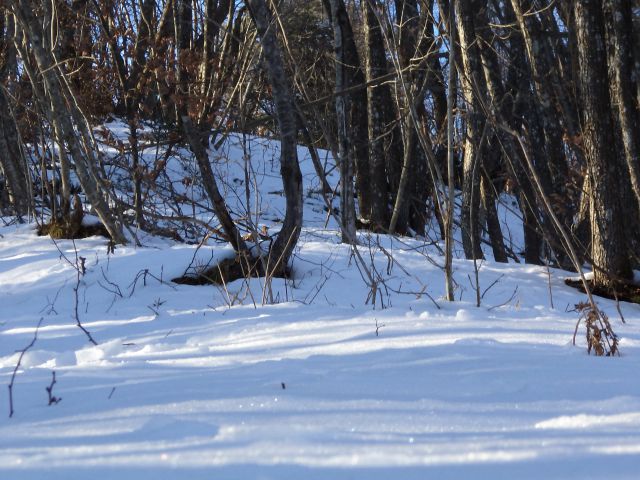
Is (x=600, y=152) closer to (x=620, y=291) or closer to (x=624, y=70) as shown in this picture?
(x=624, y=70)

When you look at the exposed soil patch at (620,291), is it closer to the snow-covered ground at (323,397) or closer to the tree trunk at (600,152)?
the tree trunk at (600,152)

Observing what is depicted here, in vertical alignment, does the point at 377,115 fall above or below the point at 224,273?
above

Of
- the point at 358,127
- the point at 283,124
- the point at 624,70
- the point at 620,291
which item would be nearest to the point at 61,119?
the point at 283,124

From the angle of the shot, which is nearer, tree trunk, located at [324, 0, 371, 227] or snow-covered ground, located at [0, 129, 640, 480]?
snow-covered ground, located at [0, 129, 640, 480]

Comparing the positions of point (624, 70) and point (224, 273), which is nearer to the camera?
point (224, 273)

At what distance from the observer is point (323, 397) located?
2.01 m

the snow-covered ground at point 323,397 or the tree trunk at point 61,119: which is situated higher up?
the tree trunk at point 61,119

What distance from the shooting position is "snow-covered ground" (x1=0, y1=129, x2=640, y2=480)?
1550mm

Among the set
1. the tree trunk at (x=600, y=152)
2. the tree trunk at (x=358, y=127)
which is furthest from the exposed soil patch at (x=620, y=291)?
the tree trunk at (x=358, y=127)

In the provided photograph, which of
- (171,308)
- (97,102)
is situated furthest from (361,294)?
(97,102)

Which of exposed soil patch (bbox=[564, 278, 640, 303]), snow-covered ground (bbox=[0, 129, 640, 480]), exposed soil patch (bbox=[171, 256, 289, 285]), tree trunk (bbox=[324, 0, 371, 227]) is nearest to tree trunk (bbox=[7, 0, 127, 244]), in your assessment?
exposed soil patch (bbox=[171, 256, 289, 285])

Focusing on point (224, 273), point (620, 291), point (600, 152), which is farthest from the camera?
point (600, 152)

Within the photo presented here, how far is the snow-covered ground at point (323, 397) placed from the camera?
1.55 meters

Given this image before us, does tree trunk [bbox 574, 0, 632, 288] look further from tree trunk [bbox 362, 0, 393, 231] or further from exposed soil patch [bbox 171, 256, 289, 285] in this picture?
tree trunk [bbox 362, 0, 393, 231]
